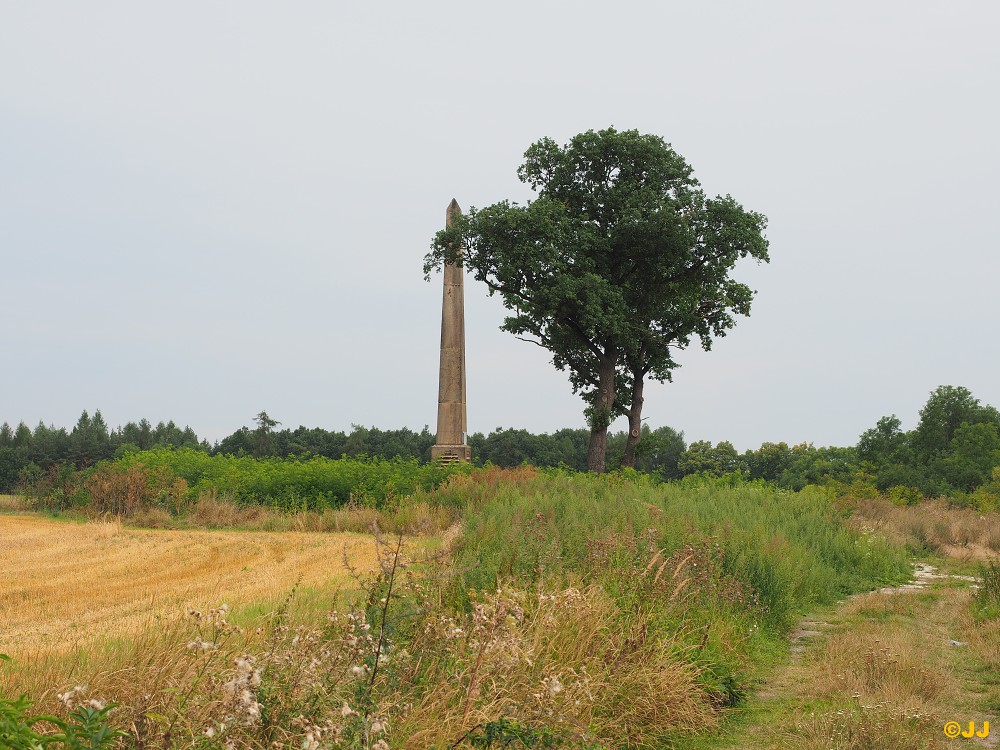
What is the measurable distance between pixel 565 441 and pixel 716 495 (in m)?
43.1

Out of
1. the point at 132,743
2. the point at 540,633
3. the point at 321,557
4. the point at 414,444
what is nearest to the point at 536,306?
the point at 321,557

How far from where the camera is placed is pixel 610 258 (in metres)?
28.2

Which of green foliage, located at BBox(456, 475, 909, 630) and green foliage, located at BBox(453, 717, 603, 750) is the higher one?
green foliage, located at BBox(456, 475, 909, 630)

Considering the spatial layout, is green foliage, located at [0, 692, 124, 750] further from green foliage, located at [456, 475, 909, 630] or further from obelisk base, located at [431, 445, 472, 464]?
obelisk base, located at [431, 445, 472, 464]

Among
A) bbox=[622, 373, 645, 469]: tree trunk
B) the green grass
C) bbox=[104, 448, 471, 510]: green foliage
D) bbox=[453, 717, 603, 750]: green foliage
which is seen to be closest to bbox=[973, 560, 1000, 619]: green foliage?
the green grass

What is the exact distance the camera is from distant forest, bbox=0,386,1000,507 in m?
41.3

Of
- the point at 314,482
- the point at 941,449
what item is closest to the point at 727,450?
the point at 941,449

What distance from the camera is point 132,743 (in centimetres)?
373

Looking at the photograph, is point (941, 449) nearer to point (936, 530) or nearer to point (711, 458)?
point (711, 458)

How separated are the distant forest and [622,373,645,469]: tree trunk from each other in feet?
0.97

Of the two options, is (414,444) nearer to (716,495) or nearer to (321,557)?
(716,495)

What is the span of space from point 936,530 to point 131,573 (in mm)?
19235

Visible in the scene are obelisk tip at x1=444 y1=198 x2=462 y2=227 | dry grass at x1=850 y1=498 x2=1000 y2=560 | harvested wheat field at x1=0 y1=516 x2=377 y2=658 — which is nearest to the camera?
harvested wheat field at x1=0 y1=516 x2=377 y2=658

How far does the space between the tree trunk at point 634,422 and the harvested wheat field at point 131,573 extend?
1611cm
